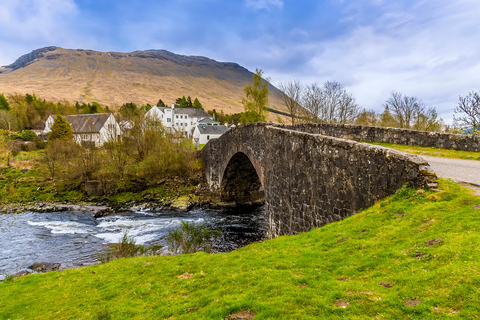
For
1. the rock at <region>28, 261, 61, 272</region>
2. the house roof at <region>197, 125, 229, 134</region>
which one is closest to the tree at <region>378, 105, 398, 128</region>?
the rock at <region>28, 261, 61, 272</region>

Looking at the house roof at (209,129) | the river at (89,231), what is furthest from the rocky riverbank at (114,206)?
the house roof at (209,129)

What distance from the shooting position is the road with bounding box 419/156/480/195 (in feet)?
26.5

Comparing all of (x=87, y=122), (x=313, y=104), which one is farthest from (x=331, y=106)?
(x=87, y=122)

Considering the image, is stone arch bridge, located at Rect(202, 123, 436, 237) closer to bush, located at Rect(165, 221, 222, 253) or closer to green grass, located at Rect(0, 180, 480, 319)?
green grass, located at Rect(0, 180, 480, 319)

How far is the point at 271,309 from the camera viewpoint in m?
4.98

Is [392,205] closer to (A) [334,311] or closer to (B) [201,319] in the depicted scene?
(A) [334,311]

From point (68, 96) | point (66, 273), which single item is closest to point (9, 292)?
point (66, 273)

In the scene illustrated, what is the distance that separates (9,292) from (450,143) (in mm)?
20647

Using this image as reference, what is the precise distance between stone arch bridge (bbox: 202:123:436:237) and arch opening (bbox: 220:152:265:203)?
11.4 m

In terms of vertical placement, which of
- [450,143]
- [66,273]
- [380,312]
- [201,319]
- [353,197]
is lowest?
[66,273]

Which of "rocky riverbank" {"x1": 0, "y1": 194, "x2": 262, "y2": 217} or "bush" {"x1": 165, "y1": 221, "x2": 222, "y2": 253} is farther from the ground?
"bush" {"x1": 165, "y1": 221, "x2": 222, "y2": 253}

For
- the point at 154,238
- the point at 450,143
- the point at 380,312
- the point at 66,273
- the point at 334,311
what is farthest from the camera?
the point at 154,238

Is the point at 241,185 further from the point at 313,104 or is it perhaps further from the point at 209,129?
the point at 209,129

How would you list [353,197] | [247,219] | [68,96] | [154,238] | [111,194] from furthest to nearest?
[68,96]
[111,194]
[247,219]
[154,238]
[353,197]
